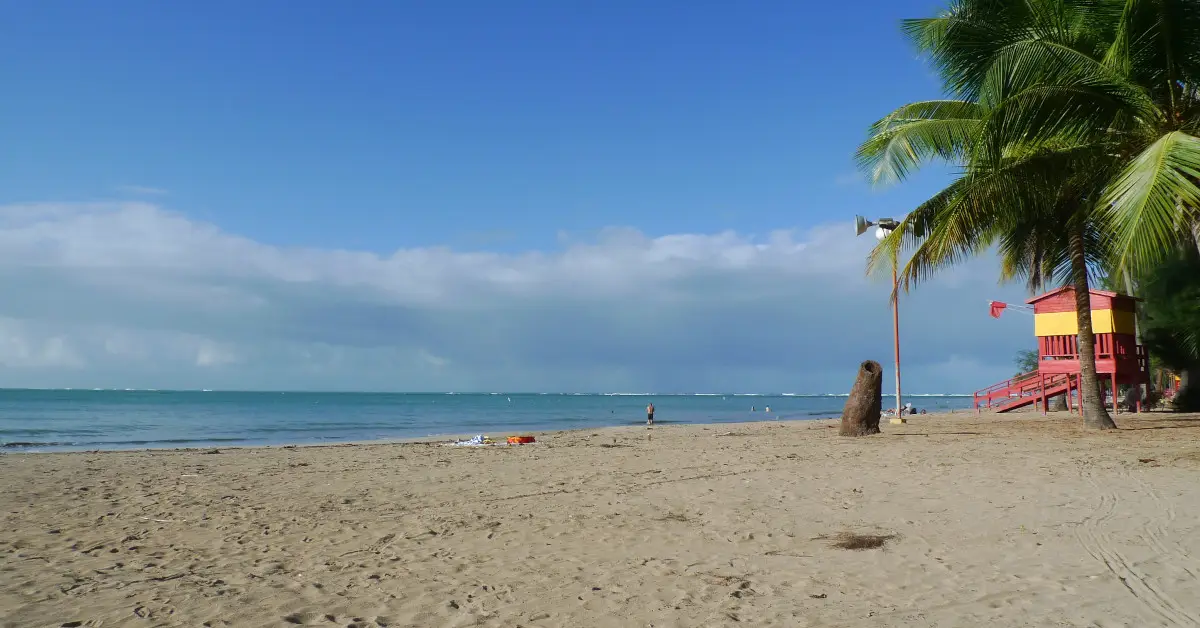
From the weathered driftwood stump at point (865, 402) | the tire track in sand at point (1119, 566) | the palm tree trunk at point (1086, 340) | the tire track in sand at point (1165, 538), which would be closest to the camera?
the tire track in sand at point (1119, 566)

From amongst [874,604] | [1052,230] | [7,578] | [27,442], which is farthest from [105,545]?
[27,442]

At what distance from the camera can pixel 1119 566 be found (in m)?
5.41

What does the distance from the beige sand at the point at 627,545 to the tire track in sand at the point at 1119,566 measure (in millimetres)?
24

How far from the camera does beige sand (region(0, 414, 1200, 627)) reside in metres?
4.70

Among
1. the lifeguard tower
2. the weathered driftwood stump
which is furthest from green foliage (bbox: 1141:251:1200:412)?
the weathered driftwood stump

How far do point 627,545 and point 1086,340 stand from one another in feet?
43.5

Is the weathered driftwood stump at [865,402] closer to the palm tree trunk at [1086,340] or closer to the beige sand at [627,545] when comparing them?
the palm tree trunk at [1086,340]

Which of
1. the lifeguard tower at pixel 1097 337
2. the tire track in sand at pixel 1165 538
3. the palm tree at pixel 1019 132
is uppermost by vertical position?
the palm tree at pixel 1019 132

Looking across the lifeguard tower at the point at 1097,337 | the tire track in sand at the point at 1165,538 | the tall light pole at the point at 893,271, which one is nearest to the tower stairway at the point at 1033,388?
the lifeguard tower at the point at 1097,337

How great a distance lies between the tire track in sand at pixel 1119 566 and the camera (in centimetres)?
439

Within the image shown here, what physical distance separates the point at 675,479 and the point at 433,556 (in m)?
4.95

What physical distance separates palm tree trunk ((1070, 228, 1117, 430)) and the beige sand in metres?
3.98

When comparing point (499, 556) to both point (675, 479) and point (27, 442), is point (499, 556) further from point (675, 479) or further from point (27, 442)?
point (27, 442)

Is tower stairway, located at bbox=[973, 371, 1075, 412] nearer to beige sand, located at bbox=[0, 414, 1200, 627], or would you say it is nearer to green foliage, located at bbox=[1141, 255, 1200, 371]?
green foliage, located at bbox=[1141, 255, 1200, 371]
